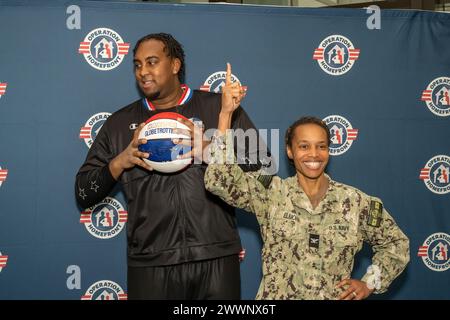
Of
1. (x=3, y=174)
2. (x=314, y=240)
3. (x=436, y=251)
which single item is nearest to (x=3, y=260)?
(x=3, y=174)

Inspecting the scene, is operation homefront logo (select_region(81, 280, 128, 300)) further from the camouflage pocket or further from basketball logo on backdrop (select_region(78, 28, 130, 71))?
the camouflage pocket

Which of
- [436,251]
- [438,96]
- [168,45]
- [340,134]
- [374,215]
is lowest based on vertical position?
[436,251]

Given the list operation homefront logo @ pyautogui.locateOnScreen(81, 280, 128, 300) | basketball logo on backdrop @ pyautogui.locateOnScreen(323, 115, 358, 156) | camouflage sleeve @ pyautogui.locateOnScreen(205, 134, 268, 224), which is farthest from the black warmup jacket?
basketball logo on backdrop @ pyautogui.locateOnScreen(323, 115, 358, 156)

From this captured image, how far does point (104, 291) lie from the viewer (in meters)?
3.17

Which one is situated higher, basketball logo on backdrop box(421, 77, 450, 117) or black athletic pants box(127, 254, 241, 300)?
basketball logo on backdrop box(421, 77, 450, 117)

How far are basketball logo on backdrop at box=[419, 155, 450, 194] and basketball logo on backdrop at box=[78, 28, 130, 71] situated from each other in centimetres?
206

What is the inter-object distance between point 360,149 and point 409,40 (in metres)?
0.78

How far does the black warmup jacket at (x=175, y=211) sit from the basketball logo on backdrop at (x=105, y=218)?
61 cm

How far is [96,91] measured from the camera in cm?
315

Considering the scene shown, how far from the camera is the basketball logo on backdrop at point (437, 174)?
11.1ft

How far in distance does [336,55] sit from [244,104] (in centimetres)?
68

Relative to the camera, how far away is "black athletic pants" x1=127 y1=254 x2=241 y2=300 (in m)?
2.35

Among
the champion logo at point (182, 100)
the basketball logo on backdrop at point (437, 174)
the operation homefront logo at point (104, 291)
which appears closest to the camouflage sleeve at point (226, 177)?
the champion logo at point (182, 100)

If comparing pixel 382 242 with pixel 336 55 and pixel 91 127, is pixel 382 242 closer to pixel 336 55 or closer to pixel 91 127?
pixel 336 55
